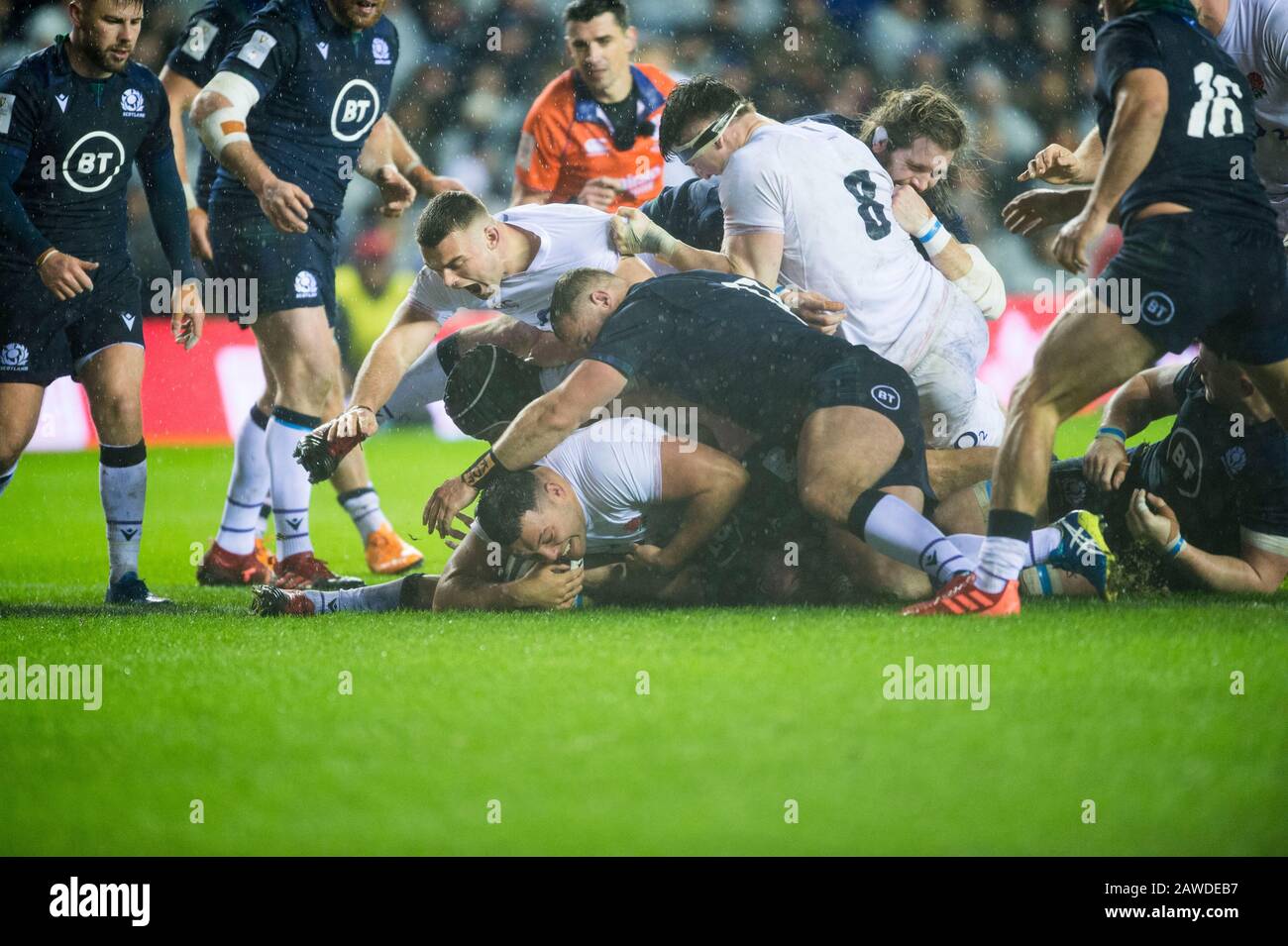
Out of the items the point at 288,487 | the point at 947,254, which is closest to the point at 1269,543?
the point at 947,254

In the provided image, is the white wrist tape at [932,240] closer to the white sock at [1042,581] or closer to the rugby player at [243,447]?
the white sock at [1042,581]

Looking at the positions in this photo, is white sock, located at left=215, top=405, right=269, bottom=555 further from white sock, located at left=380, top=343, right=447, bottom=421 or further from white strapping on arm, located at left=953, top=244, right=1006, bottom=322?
white strapping on arm, located at left=953, top=244, right=1006, bottom=322

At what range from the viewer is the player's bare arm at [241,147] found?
13.5ft

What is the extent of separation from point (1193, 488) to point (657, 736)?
84.1 inches

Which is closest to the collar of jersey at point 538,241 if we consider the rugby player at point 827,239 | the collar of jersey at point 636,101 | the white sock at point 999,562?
the rugby player at point 827,239

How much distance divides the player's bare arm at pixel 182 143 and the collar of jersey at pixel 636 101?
1349 millimetres

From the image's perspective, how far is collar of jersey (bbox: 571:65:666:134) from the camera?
Answer: 505 centimetres

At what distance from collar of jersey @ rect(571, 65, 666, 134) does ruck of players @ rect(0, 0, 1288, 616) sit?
0.66 metres

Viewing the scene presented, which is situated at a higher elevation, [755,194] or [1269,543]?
[755,194]

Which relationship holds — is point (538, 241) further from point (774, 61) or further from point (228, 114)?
point (774, 61)

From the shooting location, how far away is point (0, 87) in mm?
4047

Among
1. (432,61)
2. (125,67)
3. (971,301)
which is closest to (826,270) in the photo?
(971,301)

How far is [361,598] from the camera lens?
159 inches
